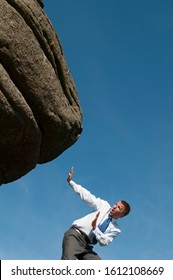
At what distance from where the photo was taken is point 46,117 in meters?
8.97

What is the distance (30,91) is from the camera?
27.6ft

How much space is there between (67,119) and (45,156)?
1.34 metres

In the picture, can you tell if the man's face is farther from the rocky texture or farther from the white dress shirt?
the rocky texture

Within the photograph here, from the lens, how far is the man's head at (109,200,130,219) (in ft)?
31.5

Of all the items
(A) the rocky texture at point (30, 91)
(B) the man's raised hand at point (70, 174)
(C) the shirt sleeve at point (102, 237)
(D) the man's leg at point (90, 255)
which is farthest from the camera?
(B) the man's raised hand at point (70, 174)

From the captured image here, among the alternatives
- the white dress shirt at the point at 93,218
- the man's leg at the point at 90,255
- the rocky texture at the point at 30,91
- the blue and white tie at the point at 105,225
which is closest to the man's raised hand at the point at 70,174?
the white dress shirt at the point at 93,218

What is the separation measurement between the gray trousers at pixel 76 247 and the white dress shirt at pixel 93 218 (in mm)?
162

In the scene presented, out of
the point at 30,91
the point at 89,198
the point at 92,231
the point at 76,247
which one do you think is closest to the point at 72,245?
the point at 76,247

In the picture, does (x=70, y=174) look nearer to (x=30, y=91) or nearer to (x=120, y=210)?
(x=120, y=210)

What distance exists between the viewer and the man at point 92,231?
9.35 metres

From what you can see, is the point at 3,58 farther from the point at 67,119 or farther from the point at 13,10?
the point at 67,119

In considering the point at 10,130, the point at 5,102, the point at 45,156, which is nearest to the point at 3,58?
the point at 5,102

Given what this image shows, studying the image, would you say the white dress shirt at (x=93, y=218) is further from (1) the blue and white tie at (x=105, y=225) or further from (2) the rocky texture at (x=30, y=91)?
(2) the rocky texture at (x=30, y=91)

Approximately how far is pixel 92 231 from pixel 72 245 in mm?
506
